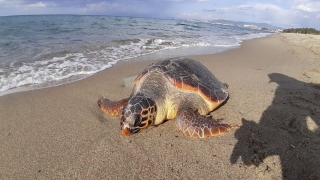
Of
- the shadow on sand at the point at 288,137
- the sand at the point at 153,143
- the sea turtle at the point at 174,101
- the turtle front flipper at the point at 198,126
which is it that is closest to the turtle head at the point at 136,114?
the sea turtle at the point at 174,101

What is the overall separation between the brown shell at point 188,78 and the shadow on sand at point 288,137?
69 centimetres

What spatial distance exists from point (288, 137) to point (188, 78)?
162 cm

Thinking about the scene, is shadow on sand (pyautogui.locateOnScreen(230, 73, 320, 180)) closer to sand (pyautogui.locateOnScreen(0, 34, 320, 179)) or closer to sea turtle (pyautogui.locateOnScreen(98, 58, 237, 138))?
sand (pyautogui.locateOnScreen(0, 34, 320, 179))

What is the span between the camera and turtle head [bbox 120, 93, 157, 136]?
2.77 m

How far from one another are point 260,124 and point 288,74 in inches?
153

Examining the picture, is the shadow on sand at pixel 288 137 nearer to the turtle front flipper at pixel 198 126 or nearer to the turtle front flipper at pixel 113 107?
the turtle front flipper at pixel 198 126

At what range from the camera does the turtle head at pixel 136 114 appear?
9.08 ft

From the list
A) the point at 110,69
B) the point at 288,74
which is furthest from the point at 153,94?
the point at 288,74

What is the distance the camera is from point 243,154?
255cm

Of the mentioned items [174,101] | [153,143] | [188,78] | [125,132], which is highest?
[188,78]

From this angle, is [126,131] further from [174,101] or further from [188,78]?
A: [188,78]

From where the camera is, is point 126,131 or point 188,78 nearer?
point 126,131

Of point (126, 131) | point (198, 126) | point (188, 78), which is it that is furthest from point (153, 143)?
point (188, 78)

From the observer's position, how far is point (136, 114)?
2770mm
